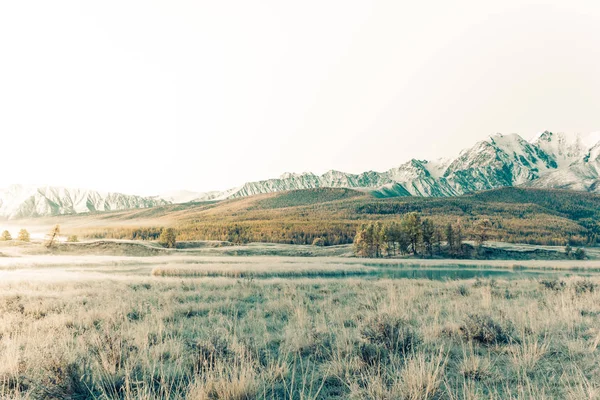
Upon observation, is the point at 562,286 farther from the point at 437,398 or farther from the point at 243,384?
the point at 243,384

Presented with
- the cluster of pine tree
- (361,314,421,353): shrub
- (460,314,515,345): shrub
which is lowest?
the cluster of pine tree

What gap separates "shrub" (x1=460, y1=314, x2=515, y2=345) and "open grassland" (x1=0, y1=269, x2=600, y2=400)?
0.08ft

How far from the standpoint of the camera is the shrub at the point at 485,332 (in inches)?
251

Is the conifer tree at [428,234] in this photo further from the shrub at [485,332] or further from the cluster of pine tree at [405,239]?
the shrub at [485,332]

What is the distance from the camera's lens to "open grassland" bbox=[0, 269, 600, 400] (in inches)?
167

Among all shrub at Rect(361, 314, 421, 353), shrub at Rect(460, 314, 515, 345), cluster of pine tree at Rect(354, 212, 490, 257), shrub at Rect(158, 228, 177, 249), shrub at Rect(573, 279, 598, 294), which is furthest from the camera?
shrub at Rect(158, 228, 177, 249)

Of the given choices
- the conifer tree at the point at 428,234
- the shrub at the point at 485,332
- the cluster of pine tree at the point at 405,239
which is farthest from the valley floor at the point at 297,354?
the conifer tree at the point at 428,234

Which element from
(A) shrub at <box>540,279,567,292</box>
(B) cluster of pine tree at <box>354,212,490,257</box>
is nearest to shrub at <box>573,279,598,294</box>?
(A) shrub at <box>540,279,567,292</box>

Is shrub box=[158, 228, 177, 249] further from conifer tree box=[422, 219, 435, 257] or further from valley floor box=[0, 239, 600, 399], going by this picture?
valley floor box=[0, 239, 600, 399]

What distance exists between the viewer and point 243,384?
4059mm

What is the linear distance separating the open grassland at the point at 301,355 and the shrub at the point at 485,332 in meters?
0.02

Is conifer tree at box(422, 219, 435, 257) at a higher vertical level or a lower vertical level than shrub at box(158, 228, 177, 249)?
lower

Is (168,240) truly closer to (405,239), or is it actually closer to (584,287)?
(405,239)

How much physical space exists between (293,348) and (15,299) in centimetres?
1067
